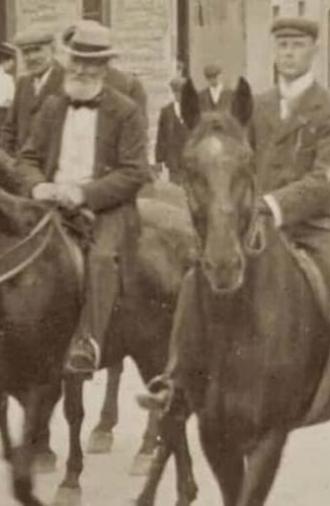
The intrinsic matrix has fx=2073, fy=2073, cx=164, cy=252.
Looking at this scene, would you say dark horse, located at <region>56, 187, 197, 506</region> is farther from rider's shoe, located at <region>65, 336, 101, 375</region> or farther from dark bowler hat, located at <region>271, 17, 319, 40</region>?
dark bowler hat, located at <region>271, 17, 319, 40</region>

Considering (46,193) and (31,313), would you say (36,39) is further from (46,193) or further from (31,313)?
(31,313)

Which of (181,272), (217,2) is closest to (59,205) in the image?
(181,272)

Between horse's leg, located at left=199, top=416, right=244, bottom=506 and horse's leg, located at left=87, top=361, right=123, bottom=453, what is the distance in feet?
11.7

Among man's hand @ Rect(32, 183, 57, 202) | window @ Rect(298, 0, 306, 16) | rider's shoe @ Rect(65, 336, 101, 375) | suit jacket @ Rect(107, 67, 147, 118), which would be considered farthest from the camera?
window @ Rect(298, 0, 306, 16)

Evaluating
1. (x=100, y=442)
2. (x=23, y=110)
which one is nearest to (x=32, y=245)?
(x=23, y=110)

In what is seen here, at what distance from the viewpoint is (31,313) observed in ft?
33.3

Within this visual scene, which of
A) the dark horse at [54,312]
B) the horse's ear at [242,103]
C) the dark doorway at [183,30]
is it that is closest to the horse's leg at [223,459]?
the dark horse at [54,312]

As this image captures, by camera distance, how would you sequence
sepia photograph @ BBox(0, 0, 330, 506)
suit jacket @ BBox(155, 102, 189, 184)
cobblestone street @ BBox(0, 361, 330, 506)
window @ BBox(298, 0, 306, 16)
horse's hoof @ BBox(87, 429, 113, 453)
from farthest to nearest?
1. window @ BBox(298, 0, 306, 16)
2. suit jacket @ BBox(155, 102, 189, 184)
3. horse's hoof @ BBox(87, 429, 113, 453)
4. cobblestone street @ BBox(0, 361, 330, 506)
5. sepia photograph @ BBox(0, 0, 330, 506)

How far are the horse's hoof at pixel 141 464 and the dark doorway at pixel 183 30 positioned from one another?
22818mm

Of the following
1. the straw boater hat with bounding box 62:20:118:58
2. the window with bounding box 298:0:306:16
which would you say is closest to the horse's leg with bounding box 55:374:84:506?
the straw boater hat with bounding box 62:20:118:58

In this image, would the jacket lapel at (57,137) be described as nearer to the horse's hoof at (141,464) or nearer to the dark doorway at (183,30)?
the horse's hoof at (141,464)

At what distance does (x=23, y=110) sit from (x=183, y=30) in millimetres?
22726

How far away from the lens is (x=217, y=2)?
117ft

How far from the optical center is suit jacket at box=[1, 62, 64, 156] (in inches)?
463
